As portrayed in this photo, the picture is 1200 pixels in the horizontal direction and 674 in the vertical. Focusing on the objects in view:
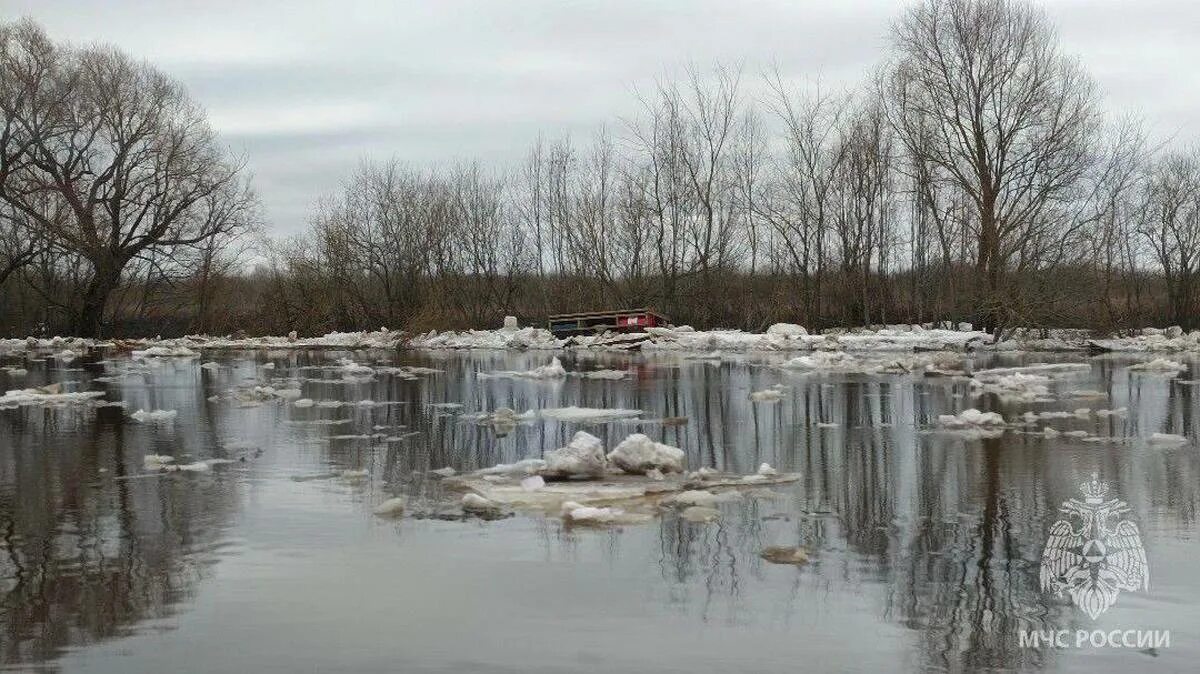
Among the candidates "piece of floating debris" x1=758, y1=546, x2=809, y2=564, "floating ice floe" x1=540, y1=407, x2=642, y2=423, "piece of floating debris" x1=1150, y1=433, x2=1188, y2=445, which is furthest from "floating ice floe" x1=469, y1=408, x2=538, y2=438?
"piece of floating debris" x1=1150, y1=433, x2=1188, y2=445

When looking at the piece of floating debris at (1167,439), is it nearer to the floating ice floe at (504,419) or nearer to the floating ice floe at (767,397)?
the floating ice floe at (767,397)

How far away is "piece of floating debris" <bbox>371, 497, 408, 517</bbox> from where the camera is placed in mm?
7367

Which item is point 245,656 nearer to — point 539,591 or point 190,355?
point 539,591

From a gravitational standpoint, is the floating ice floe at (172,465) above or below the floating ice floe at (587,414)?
below

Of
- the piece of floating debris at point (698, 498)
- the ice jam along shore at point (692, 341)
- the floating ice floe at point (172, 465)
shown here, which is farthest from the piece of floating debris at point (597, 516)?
the ice jam along shore at point (692, 341)

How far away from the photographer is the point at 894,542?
6.38m

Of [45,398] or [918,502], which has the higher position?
[45,398]

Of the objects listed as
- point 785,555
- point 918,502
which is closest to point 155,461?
point 785,555

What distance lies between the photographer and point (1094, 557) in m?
6.14

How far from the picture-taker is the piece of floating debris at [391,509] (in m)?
7.37

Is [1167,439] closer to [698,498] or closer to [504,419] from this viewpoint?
[698,498]

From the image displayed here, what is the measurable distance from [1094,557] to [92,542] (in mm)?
6233

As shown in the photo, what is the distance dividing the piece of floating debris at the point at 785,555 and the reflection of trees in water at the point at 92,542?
3.24 m

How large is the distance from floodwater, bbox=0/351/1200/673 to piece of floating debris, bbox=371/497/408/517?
171 millimetres
